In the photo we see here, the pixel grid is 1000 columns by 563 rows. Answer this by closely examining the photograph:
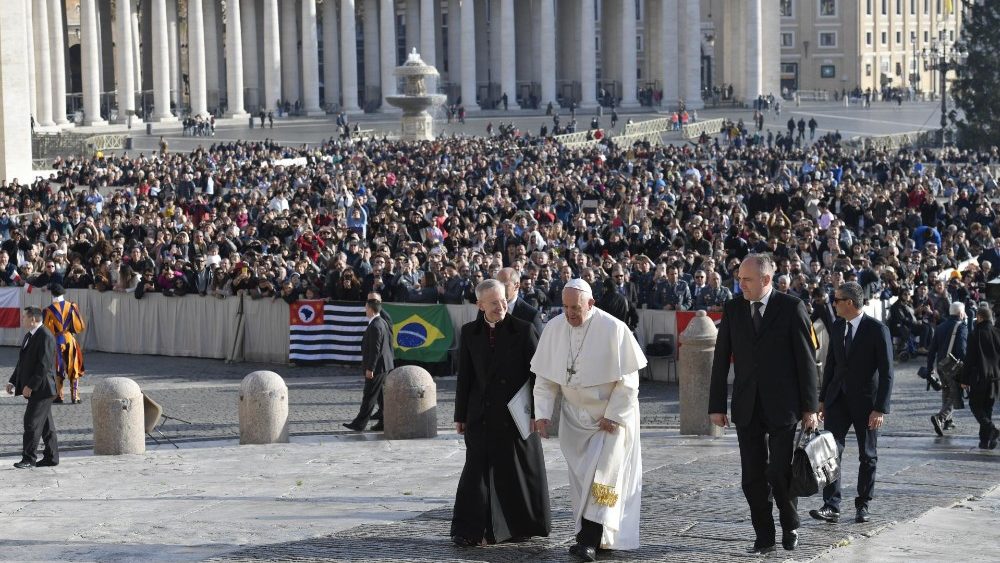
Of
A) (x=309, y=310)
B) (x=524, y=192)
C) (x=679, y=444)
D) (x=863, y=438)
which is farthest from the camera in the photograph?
(x=524, y=192)

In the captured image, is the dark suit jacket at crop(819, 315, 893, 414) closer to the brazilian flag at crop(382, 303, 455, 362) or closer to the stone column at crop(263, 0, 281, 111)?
the brazilian flag at crop(382, 303, 455, 362)

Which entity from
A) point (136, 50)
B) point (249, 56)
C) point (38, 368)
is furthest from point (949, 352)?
point (136, 50)

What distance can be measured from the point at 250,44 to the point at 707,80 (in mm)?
35979

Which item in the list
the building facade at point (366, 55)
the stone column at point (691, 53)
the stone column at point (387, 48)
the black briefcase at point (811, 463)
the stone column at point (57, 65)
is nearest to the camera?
the black briefcase at point (811, 463)

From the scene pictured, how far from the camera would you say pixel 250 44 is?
10569 cm

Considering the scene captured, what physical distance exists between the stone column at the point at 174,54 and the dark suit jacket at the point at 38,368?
293 feet

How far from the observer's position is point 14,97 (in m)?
47.5

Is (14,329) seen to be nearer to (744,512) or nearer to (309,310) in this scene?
(309,310)

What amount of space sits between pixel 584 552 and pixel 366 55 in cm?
10294

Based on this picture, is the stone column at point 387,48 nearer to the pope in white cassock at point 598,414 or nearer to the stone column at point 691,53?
the stone column at point 691,53

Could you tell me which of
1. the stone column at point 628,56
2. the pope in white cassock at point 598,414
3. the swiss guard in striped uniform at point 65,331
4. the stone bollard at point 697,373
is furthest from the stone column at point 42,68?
the pope in white cassock at point 598,414

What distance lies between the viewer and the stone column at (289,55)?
350 ft

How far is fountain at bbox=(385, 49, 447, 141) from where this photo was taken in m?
66.8

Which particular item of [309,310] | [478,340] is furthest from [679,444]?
[309,310]
